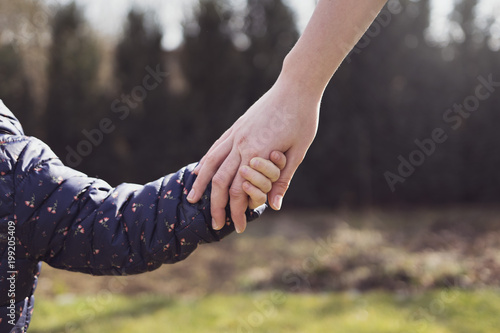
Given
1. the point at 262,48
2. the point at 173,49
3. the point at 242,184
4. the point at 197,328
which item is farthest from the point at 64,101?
the point at 242,184

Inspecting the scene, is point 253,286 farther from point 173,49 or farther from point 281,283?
point 173,49

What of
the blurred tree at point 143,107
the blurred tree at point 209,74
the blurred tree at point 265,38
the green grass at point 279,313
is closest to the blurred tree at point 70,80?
the blurred tree at point 143,107

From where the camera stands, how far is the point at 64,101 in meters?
7.24

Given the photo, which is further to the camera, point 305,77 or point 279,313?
point 279,313

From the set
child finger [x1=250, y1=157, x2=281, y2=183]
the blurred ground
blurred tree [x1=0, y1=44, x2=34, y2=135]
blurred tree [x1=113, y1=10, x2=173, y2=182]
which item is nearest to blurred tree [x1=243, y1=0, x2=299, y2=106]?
blurred tree [x1=113, y1=10, x2=173, y2=182]

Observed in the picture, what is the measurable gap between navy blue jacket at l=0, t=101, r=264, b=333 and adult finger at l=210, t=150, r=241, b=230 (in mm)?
19

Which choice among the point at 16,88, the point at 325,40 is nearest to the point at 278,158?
the point at 325,40

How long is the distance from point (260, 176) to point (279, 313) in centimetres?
244

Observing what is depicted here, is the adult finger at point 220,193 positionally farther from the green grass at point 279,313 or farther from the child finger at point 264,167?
the green grass at point 279,313

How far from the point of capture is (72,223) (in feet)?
3.50

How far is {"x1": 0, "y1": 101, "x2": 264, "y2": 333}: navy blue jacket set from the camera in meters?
1.01

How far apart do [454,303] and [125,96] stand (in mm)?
→ 5749

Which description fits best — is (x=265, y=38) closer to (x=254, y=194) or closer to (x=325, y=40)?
(x=325, y=40)

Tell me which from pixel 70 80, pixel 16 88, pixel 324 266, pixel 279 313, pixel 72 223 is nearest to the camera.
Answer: pixel 72 223
